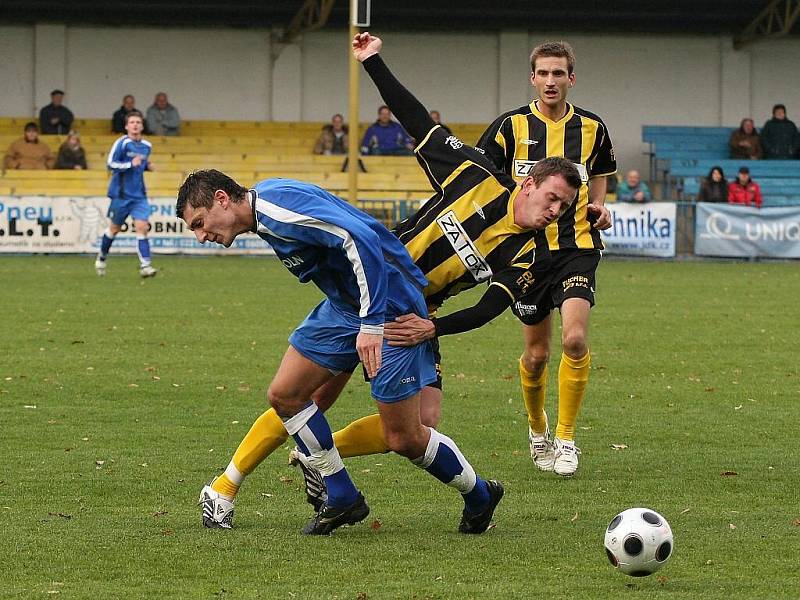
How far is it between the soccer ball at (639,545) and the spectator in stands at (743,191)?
65.9 ft

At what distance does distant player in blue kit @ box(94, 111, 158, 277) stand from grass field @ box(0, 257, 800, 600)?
414 cm

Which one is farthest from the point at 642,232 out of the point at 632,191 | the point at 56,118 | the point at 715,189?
the point at 56,118

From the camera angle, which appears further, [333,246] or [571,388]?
[571,388]

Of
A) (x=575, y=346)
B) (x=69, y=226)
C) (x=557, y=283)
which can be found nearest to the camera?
(x=575, y=346)

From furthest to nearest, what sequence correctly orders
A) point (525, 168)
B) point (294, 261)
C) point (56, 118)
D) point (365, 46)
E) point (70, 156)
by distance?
point (56, 118)
point (70, 156)
point (525, 168)
point (365, 46)
point (294, 261)

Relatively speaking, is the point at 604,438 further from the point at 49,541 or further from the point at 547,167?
the point at 49,541

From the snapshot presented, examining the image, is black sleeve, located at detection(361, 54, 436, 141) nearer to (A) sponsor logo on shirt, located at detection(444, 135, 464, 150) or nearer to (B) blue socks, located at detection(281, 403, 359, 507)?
(A) sponsor logo on shirt, located at detection(444, 135, 464, 150)

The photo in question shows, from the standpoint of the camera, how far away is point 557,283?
700 centimetres

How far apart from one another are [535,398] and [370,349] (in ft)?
7.76

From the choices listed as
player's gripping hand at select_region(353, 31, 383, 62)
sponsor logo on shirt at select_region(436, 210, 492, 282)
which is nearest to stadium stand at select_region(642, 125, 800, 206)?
player's gripping hand at select_region(353, 31, 383, 62)

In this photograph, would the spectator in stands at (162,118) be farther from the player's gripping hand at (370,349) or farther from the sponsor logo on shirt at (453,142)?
the player's gripping hand at (370,349)

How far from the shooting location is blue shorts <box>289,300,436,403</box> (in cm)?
529

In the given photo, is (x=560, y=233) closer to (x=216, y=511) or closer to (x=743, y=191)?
(x=216, y=511)

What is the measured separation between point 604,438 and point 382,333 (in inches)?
122
